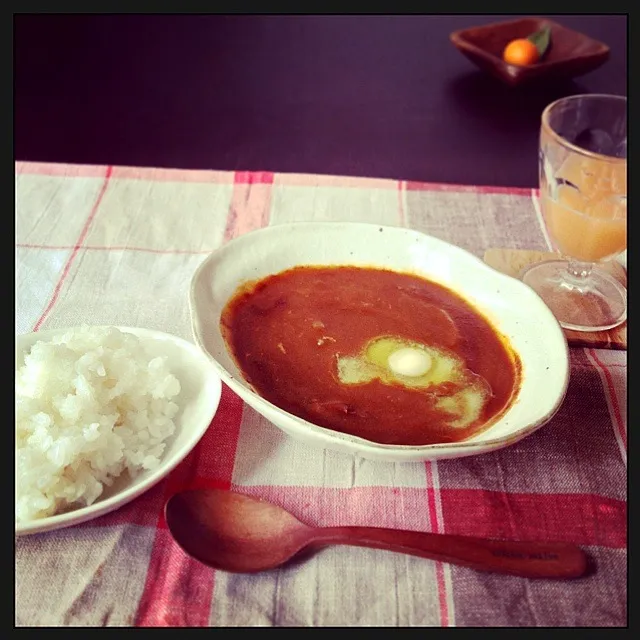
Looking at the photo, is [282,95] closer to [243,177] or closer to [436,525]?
[243,177]

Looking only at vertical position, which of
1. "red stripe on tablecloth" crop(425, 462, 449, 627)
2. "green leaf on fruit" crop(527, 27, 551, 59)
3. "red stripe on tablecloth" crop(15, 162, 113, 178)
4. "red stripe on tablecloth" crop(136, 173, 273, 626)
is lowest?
"red stripe on tablecloth" crop(15, 162, 113, 178)

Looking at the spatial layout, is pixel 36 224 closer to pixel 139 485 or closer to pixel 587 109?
pixel 139 485

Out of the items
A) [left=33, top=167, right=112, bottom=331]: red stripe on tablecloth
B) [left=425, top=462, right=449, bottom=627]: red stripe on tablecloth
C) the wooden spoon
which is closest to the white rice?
the wooden spoon

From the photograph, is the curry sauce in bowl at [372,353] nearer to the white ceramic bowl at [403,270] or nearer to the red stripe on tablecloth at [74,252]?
the white ceramic bowl at [403,270]

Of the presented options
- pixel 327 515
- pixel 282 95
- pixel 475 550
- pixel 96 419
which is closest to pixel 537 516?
pixel 475 550

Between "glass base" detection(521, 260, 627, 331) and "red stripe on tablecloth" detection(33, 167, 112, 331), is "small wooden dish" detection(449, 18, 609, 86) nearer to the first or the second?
"glass base" detection(521, 260, 627, 331)
